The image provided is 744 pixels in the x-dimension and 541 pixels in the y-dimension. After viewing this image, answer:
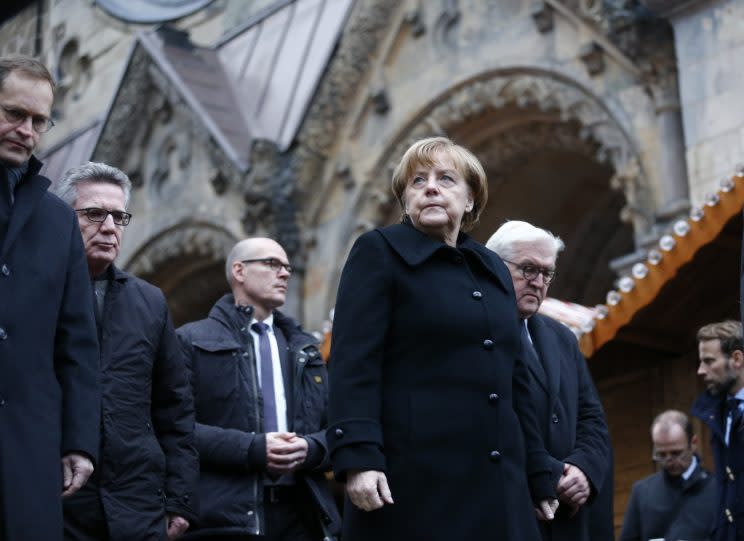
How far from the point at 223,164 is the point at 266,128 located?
0.69 meters

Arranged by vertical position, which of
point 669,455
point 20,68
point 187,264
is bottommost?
point 669,455

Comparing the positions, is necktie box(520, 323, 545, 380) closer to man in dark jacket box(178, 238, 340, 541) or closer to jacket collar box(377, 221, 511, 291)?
jacket collar box(377, 221, 511, 291)

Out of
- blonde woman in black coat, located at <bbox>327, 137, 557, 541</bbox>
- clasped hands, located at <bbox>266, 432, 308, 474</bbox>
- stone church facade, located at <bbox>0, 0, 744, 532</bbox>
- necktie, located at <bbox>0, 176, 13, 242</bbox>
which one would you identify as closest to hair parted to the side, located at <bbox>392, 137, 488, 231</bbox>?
blonde woman in black coat, located at <bbox>327, 137, 557, 541</bbox>

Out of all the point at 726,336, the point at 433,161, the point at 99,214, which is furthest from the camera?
the point at 726,336

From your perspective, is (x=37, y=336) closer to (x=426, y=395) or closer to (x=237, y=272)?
(x=426, y=395)

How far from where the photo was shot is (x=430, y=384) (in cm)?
409

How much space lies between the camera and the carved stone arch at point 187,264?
15172mm

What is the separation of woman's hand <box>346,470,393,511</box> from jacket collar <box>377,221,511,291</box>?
711 millimetres

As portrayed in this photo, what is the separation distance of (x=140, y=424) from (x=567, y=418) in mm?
1656

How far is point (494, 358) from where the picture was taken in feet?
13.7

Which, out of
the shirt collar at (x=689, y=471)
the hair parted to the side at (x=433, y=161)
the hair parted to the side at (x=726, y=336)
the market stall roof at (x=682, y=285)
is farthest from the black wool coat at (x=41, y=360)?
the market stall roof at (x=682, y=285)

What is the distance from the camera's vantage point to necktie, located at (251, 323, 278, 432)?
230 inches

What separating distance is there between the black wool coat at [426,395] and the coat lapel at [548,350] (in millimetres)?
824

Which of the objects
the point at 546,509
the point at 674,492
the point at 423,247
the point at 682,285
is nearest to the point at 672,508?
the point at 674,492
